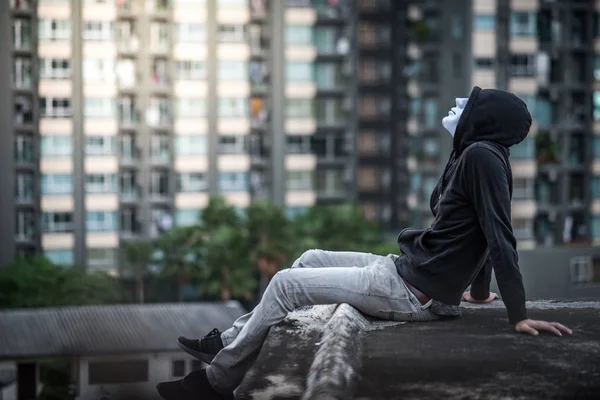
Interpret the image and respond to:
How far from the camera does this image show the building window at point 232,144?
6103 cm

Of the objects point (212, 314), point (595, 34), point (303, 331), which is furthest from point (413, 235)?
point (595, 34)

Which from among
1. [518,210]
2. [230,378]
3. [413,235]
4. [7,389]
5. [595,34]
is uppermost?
[595,34]

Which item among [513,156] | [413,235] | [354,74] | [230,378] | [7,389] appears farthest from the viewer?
[354,74]

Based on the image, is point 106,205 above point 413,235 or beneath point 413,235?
beneath

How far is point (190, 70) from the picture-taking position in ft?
196

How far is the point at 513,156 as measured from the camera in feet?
183

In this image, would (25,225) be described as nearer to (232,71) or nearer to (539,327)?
(232,71)

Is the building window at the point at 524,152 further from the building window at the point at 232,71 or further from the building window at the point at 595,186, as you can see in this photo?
the building window at the point at 232,71

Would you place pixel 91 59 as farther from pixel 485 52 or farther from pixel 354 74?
pixel 485 52

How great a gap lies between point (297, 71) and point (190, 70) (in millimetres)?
6317

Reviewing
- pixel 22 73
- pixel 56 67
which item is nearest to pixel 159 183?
pixel 56 67

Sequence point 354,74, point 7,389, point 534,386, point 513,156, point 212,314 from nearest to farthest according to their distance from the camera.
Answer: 1. point 534,386
2. point 7,389
3. point 212,314
4. point 513,156
5. point 354,74

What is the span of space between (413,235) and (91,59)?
53675 millimetres

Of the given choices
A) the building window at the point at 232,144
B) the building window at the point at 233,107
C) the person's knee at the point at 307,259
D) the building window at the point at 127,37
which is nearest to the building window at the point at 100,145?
the building window at the point at 127,37
